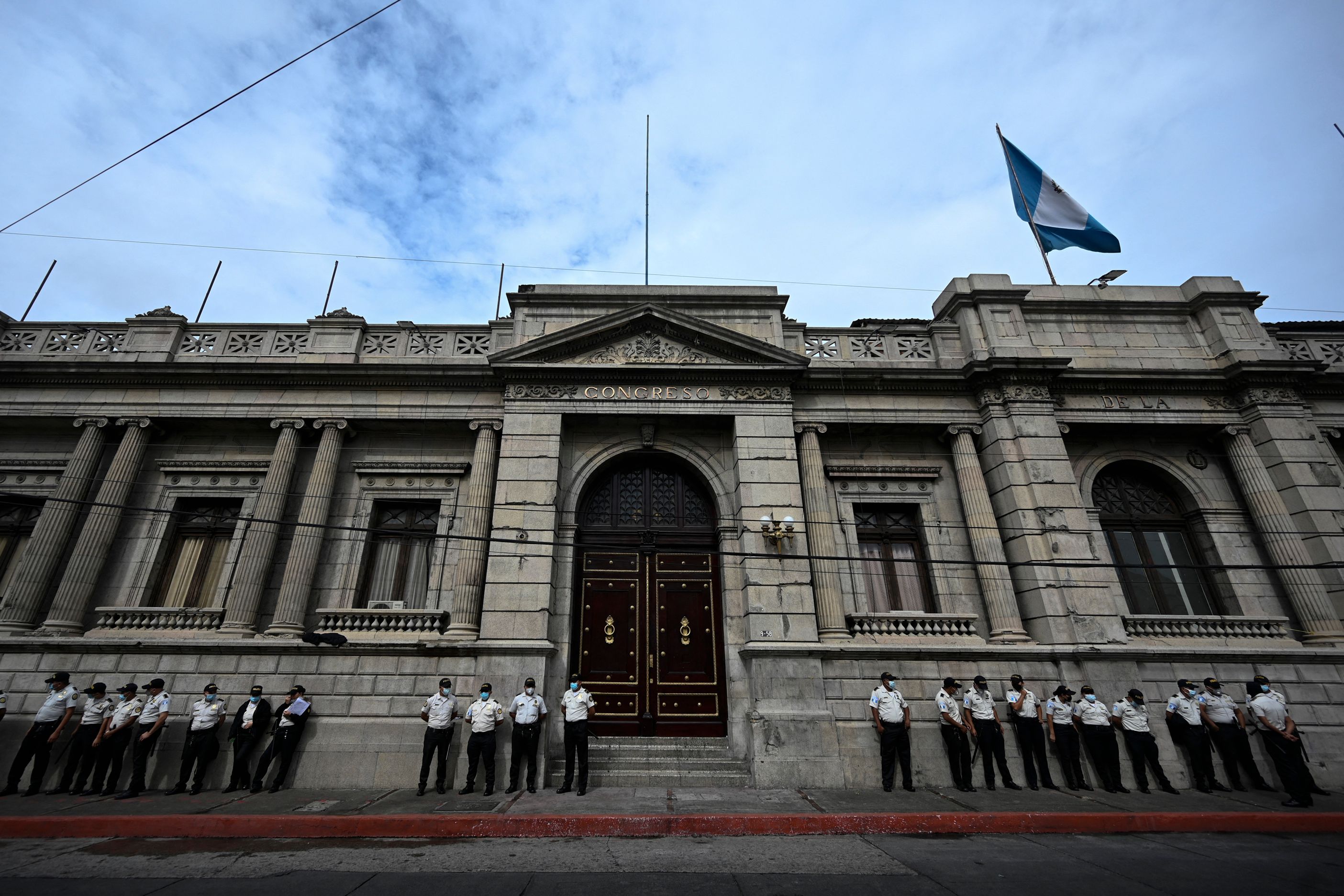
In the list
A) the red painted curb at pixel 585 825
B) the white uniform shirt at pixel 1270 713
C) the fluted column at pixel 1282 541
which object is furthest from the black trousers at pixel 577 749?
the fluted column at pixel 1282 541

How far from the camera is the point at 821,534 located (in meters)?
13.5

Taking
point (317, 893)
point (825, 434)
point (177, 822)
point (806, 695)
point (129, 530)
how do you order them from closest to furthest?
point (317, 893) → point (177, 822) → point (806, 695) → point (129, 530) → point (825, 434)

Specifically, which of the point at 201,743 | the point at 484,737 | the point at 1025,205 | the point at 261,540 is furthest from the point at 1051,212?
the point at 201,743

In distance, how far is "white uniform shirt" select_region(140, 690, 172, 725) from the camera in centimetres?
1083

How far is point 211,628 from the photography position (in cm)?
1270

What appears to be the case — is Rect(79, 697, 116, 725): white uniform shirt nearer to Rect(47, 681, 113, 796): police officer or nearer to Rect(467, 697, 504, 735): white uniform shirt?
Rect(47, 681, 113, 796): police officer

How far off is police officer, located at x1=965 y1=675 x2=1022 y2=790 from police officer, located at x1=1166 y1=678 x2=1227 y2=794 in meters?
3.45

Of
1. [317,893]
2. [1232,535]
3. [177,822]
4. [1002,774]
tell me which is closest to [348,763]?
[177,822]

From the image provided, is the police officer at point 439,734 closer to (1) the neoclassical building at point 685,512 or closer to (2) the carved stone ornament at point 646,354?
(1) the neoclassical building at point 685,512

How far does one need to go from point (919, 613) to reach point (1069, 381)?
24.0 ft

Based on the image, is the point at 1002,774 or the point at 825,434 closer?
the point at 1002,774

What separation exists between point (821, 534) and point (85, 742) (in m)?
14.8

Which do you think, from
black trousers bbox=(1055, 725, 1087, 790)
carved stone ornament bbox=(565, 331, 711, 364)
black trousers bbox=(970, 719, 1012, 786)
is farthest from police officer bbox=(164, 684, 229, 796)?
black trousers bbox=(1055, 725, 1087, 790)

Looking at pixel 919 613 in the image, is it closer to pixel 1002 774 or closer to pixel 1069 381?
pixel 1002 774
